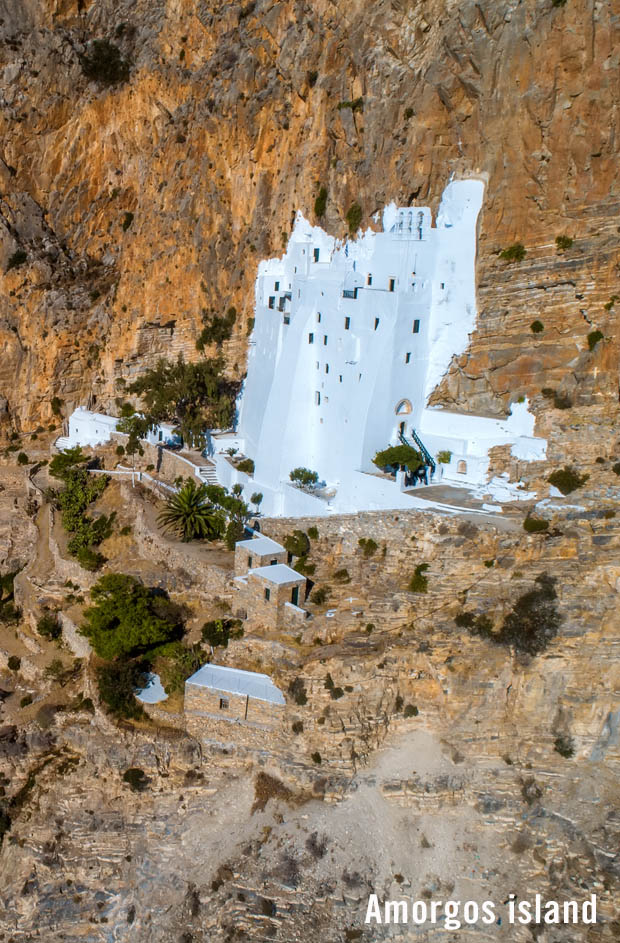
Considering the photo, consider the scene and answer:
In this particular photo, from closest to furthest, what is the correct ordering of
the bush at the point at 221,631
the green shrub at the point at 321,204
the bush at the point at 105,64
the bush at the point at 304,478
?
1. the bush at the point at 221,631
2. the bush at the point at 304,478
3. the green shrub at the point at 321,204
4. the bush at the point at 105,64

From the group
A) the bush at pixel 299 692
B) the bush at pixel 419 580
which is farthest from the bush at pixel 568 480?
the bush at pixel 299 692

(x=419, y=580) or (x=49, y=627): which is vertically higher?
(x=419, y=580)

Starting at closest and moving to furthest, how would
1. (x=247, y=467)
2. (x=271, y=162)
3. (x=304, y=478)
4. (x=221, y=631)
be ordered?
(x=221, y=631) < (x=304, y=478) < (x=247, y=467) < (x=271, y=162)

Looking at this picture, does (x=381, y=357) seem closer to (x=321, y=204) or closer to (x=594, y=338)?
(x=321, y=204)

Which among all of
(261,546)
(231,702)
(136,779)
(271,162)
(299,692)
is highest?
(271,162)

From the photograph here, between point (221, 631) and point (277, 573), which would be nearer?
point (277, 573)

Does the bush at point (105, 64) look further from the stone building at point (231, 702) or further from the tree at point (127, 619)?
the stone building at point (231, 702)

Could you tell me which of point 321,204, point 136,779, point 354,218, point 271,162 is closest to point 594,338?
point 354,218
